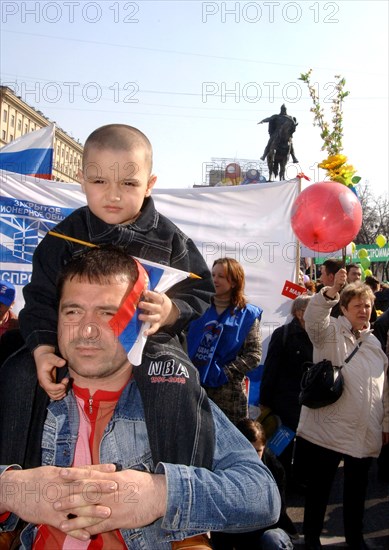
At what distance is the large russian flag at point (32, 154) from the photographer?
6.59 metres

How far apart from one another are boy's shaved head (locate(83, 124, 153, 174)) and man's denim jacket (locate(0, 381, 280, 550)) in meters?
0.78

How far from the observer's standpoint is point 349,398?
14.8ft

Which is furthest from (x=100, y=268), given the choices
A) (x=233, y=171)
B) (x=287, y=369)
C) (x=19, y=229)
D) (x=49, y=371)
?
(x=233, y=171)

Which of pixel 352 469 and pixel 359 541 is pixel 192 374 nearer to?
pixel 352 469

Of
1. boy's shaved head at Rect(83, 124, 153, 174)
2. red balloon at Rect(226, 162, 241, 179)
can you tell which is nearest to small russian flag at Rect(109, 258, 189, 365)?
boy's shaved head at Rect(83, 124, 153, 174)

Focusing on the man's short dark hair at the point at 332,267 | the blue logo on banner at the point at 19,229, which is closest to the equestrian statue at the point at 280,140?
the man's short dark hair at the point at 332,267

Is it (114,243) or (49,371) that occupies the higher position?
(114,243)

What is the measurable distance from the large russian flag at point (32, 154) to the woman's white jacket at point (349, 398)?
3667 mm

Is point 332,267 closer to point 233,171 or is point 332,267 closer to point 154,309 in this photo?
point 154,309

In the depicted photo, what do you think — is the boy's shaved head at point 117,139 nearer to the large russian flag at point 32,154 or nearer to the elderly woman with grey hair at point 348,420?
the elderly woman with grey hair at point 348,420

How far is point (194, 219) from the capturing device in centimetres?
659

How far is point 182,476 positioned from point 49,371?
48cm

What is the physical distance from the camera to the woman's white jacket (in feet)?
14.6

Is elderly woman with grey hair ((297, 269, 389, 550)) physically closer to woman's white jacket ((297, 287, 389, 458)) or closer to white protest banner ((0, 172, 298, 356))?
woman's white jacket ((297, 287, 389, 458))
